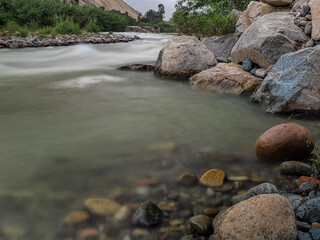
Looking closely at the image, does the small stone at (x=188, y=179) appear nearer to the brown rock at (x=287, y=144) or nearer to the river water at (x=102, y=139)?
the river water at (x=102, y=139)

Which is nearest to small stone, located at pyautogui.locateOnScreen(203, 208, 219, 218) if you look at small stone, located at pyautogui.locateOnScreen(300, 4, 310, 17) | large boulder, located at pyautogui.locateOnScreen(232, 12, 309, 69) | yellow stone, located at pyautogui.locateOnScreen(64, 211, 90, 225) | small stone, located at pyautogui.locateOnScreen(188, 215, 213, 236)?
small stone, located at pyautogui.locateOnScreen(188, 215, 213, 236)

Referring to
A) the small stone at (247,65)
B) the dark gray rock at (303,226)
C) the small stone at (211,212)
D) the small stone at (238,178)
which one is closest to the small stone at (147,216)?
the small stone at (211,212)

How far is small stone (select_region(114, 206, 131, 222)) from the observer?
2.09 meters

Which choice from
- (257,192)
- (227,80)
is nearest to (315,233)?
(257,192)

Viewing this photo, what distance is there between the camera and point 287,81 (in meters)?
4.53

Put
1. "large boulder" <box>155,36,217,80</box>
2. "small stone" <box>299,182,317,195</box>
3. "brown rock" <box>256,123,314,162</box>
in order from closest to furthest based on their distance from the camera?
"small stone" <box>299,182,317,195</box> → "brown rock" <box>256,123,314,162</box> → "large boulder" <box>155,36,217,80</box>

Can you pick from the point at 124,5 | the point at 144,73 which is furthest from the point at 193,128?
the point at 124,5

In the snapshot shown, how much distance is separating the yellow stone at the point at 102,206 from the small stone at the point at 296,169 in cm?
159

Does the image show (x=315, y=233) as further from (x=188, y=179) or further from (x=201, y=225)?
(x=188, y=179)

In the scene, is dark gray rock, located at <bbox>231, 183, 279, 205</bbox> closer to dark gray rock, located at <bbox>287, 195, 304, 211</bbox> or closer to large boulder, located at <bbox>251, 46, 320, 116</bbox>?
dark gray rock, located at <bbox>287, 195, 304, 211</bbox>

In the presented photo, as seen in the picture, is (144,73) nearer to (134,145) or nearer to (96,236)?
(134,145)

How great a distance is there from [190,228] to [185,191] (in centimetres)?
47

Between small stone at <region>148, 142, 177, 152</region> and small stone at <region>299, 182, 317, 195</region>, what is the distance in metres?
1.38

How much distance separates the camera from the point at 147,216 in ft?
6.70
